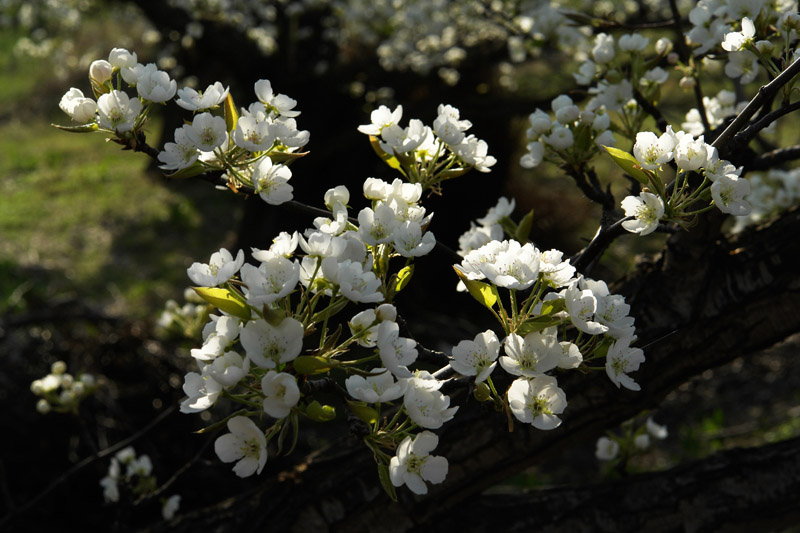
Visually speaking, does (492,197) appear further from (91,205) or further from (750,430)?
(91,205)

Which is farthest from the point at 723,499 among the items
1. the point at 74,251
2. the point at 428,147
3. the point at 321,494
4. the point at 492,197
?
the point at 74,251

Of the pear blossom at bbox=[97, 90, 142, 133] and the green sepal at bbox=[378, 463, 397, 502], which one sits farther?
the pear blossom at bbox=[97, 90, 142, 133]

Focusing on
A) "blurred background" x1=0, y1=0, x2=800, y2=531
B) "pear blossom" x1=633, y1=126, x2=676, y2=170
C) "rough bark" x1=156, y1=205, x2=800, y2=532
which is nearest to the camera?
"pear blossom" x1=633, y1=126, x2=676, y2=170

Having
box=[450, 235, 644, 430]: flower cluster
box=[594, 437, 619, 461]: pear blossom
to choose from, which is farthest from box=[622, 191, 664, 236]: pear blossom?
box=[594, 437, 619, 461]: pear blossom

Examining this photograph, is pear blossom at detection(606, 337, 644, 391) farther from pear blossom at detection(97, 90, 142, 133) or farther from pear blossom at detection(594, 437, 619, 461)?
pear blossom at detection(594, 437, 619, 461)

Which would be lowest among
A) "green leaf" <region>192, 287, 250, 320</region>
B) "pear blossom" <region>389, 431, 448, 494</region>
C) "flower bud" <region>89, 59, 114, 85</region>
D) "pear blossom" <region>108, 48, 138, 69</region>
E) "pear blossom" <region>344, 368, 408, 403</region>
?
"pear blossom" <region>389, 431, 448, 494</region>

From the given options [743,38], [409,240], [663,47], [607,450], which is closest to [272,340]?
[409,240]
